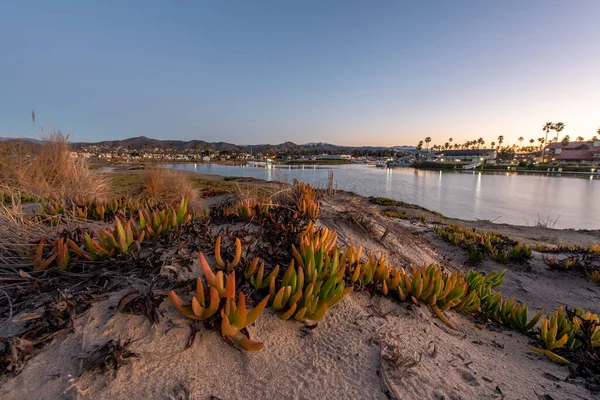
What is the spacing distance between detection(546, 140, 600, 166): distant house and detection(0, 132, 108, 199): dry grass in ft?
369

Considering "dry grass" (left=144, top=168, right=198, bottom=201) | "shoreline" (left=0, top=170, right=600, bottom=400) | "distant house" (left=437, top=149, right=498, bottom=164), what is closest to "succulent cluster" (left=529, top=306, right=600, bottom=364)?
"shoreline" (left=0, top=170, right=600, bottom=400)

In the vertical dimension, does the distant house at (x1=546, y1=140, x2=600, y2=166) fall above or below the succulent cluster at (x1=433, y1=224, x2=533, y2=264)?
above

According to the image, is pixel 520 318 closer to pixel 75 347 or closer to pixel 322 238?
pixel 322 238

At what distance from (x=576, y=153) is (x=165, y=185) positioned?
123m

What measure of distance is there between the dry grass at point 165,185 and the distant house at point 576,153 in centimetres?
10959

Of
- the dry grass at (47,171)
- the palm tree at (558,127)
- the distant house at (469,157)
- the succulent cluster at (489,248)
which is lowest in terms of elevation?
the succulent cluster at (489,248)

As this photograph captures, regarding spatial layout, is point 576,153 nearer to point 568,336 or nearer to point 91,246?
point 568,336

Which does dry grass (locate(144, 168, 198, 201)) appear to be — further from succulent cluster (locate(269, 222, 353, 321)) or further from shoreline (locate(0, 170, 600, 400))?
succulent cluster (locate(269, 222, 353, 321))

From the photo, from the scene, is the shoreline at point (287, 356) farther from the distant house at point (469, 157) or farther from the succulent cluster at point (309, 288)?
the distant house at point (469, 157)

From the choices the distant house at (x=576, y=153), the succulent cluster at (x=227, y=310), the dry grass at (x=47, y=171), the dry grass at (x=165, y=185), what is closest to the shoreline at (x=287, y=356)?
the succulent cluster at (x=227, y=310)

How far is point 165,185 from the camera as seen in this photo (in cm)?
986

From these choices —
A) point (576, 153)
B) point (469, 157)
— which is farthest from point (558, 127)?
point (469, 157)

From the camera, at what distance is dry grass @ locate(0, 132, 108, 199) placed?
6516 millimetres

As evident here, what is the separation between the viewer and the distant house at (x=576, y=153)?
8125cm
